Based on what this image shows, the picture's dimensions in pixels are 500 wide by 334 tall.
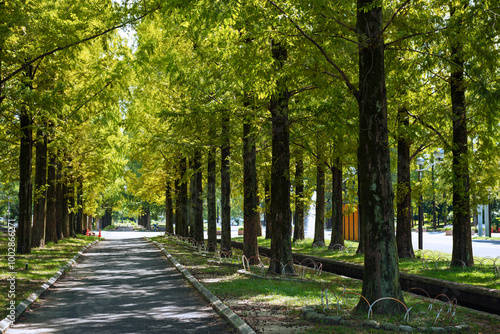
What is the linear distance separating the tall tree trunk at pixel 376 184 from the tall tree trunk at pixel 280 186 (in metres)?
5.14

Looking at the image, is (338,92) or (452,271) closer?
(338,92)

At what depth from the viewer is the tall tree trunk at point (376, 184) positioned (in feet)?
28.5

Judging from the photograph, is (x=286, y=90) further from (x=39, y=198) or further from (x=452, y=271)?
(x=39, y=198)

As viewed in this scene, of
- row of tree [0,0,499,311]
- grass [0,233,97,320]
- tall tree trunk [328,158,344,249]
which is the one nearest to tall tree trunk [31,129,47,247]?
row of tree [0,0,499,311]

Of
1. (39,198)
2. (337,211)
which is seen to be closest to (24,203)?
(39,198)

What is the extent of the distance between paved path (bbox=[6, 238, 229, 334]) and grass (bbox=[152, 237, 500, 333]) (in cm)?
73

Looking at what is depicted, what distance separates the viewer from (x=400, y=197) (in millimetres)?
19797

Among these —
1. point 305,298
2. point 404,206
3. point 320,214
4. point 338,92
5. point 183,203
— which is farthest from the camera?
point 183,203

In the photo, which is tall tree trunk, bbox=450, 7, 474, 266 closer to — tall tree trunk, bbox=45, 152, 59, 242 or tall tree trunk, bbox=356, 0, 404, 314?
tall tree trunk, bbox=356, 0, 404, 314

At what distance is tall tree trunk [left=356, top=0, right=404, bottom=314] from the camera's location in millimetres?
8688

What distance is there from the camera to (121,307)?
9.91 m

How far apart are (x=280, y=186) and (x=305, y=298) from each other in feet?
15.0

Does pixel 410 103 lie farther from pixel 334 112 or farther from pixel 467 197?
pixel 334 112

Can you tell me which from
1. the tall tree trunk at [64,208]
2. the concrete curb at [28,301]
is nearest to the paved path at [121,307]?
the concrete curb at [28,301]
